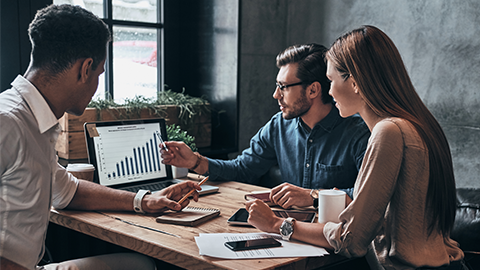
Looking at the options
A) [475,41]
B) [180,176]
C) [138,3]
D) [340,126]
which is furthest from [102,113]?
[475,41]

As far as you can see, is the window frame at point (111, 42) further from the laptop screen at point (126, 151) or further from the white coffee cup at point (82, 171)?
the white coffee cup at point (82, 171)

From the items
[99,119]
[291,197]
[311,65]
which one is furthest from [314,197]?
[99,119]

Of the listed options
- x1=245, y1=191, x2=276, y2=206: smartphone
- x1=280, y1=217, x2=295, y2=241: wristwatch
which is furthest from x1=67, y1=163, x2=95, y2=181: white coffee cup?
x1=280, y1=217, x2=295, y2=241: wristwatch

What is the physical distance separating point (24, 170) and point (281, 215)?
35.0 inches

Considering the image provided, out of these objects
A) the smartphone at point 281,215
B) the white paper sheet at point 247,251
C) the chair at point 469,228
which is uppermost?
the white paper sheet at point 247,251

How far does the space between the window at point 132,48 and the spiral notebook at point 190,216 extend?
1512 mm

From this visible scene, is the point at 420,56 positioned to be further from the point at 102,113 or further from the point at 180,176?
the point at 102,113

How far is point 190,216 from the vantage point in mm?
1675

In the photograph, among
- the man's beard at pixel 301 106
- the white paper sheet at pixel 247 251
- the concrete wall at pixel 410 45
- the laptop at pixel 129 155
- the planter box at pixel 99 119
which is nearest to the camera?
the white paper sheet at pixel 247 251

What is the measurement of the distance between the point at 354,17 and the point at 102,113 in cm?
187

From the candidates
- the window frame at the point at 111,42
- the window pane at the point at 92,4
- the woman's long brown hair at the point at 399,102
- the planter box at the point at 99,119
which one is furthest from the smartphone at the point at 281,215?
the window pane at the point at 92,4

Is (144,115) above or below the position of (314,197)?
above

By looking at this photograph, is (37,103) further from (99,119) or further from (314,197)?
(99,119)

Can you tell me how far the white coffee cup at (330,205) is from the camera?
1.59 m
